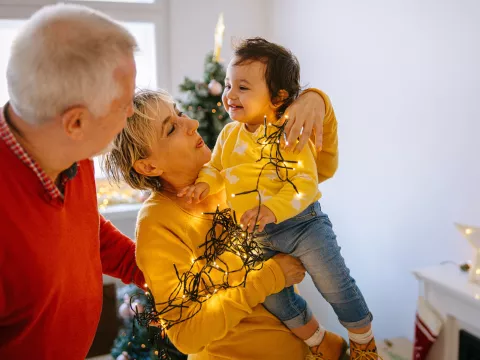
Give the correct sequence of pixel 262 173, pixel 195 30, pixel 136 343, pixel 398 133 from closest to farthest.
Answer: pixel 262 173, pixel 398 133, pixel 136 343, pixel 195 30

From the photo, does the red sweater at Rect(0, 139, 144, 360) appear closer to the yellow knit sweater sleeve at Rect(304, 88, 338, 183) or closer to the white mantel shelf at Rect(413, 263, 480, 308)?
the yellow knit sweater sleeve at Rect(304, 88, 338, 183)

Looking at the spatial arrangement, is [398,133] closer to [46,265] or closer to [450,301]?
[450,301]

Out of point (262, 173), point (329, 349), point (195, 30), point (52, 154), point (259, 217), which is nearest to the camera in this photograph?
point (52, 154)

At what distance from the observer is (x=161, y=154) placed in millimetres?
1326

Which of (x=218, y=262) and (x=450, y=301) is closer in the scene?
(x=218, y=262)

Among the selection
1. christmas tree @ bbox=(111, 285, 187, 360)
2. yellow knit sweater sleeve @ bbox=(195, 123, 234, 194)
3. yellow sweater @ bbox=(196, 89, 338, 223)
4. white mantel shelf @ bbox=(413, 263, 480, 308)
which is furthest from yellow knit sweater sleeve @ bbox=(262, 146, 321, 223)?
christmas tree @ bbox=(111, 285, 187, 360)

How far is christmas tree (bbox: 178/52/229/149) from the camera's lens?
3002 mm

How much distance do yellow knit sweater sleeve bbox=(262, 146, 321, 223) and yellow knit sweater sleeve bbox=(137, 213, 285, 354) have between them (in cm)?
21

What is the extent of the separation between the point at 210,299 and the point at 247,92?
60cm

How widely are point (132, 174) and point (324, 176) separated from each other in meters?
0.63

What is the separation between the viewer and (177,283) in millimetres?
1203

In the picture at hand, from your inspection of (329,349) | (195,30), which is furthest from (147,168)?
(195,30)

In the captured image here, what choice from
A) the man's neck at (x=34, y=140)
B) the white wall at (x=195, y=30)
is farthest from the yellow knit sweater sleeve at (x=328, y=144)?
the white wall at (x=195, y=30)

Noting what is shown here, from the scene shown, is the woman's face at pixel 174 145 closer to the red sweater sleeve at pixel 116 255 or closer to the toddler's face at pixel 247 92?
the toddler's face at pixel 247 92
